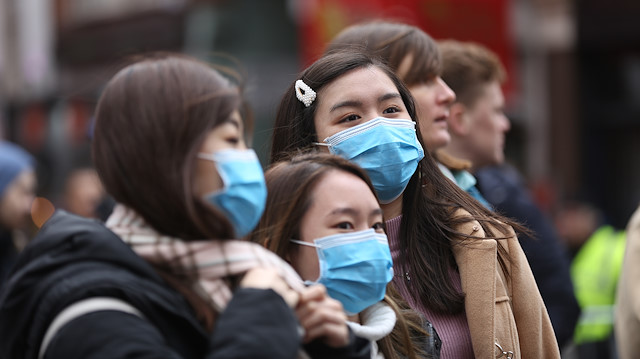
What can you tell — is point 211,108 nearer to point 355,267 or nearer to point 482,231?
point 355,267

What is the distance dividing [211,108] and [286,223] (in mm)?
541

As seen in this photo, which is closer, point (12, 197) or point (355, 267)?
point (355, 267)

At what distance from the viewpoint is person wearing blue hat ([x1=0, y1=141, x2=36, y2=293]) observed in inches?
235

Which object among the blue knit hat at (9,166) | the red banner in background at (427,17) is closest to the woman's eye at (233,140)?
the blue knit hat at (9,166)

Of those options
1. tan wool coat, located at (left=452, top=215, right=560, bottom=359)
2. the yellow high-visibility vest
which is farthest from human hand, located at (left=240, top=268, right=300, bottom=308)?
the yellow high-visibility vest

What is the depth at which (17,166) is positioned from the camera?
6496 millimetres

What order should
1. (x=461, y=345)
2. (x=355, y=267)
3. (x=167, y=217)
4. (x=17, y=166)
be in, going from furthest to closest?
1. (x=17, y=166)
2. (x=461, y=345)
3. (x=355, y=267)
4. (x=167, y=217)

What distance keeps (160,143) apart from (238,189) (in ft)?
0.70

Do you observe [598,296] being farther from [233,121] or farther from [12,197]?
[233,121]

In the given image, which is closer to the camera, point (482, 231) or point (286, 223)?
point (286, 223)

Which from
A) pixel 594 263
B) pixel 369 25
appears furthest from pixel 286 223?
pixel 594 263

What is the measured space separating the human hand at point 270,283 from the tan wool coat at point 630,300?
6.87 feet

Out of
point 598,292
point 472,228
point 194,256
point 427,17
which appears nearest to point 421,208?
point 472,228

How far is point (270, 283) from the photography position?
2.15m
